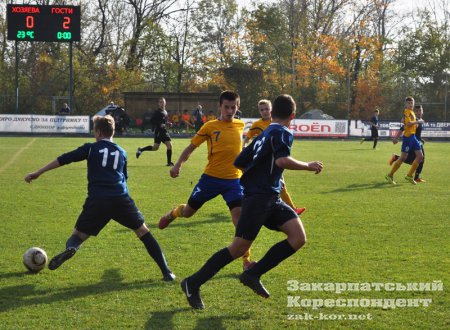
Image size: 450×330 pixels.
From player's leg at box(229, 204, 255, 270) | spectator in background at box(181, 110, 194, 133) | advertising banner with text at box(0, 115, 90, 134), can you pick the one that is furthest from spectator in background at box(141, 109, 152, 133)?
player's leg at box(229, 204, 255, 270)

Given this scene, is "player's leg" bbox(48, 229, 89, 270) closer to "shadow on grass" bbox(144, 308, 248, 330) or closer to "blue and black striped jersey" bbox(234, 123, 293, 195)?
"shadow on grass" bbox(144, 308, 248, 330)

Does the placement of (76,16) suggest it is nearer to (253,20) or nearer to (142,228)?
(253,20)

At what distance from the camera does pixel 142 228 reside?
5891 mm

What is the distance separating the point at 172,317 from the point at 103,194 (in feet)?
4.89

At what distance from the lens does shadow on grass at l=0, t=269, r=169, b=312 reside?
Answer: 5.10 metres

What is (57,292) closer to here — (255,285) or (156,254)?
(156,254)

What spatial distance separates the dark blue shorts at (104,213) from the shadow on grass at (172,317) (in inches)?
47.4

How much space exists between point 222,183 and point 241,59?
45164 mm

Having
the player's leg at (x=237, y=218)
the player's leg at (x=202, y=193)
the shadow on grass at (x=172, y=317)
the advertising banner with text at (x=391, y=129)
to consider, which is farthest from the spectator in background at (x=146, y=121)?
the shadow on grass at (x=172, y=317)

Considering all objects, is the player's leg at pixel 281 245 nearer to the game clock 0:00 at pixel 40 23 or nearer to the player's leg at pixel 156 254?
the player's leg at pixel 156 254

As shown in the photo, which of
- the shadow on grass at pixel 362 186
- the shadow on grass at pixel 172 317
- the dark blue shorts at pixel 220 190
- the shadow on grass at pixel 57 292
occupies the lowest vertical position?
the shadow on grass at pixel 362 186

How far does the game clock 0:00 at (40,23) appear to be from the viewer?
3023 centimetres

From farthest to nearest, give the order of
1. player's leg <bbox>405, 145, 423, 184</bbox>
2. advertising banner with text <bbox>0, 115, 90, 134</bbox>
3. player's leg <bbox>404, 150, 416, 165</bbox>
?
advertising banner with text <bbox>0, 115, 90, 134</bbox>
player's leg <bbox>404, 150, 416, 165</bbox>
player's leg <bbox>405, 145, 423, 184</bbox>

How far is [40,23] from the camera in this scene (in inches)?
1193
